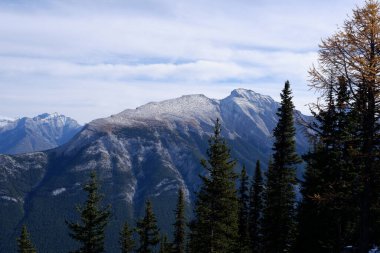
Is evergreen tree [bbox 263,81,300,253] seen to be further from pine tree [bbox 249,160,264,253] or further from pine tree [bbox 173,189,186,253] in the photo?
pine tree [bbox 173,189,186,253]

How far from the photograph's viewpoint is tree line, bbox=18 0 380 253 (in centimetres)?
1931

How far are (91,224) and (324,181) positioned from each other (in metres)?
23.2

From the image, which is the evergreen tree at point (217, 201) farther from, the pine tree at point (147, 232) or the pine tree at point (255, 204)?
the pine tree at point (255, 204)

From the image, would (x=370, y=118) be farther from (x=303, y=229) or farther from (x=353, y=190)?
(x=303, y=229)

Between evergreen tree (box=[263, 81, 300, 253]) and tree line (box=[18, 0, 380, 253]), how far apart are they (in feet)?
0.32

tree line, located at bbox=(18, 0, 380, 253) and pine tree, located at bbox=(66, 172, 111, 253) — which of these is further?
pine tree, located at bbox=(66, 172, 111, 253)

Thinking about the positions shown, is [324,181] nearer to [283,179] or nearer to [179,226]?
[283,179]

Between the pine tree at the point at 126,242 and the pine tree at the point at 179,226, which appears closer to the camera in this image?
the pine tree at the point at 126,242

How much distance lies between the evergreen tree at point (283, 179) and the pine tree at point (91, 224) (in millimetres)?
16477

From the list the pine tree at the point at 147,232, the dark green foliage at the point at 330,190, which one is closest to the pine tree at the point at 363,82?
the dark green foliage at the point at 330,190

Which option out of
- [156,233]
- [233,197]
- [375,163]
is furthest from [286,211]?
[375,163]

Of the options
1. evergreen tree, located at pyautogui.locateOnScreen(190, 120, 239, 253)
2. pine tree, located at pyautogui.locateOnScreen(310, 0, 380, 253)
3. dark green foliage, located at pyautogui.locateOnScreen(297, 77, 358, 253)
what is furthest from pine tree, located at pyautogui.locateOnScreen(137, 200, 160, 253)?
pine tree, located at pyautogui.locateOnScreen(310, 0, 380, 253)

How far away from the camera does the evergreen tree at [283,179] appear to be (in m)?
41.3

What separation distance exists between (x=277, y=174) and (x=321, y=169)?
25.6ft
